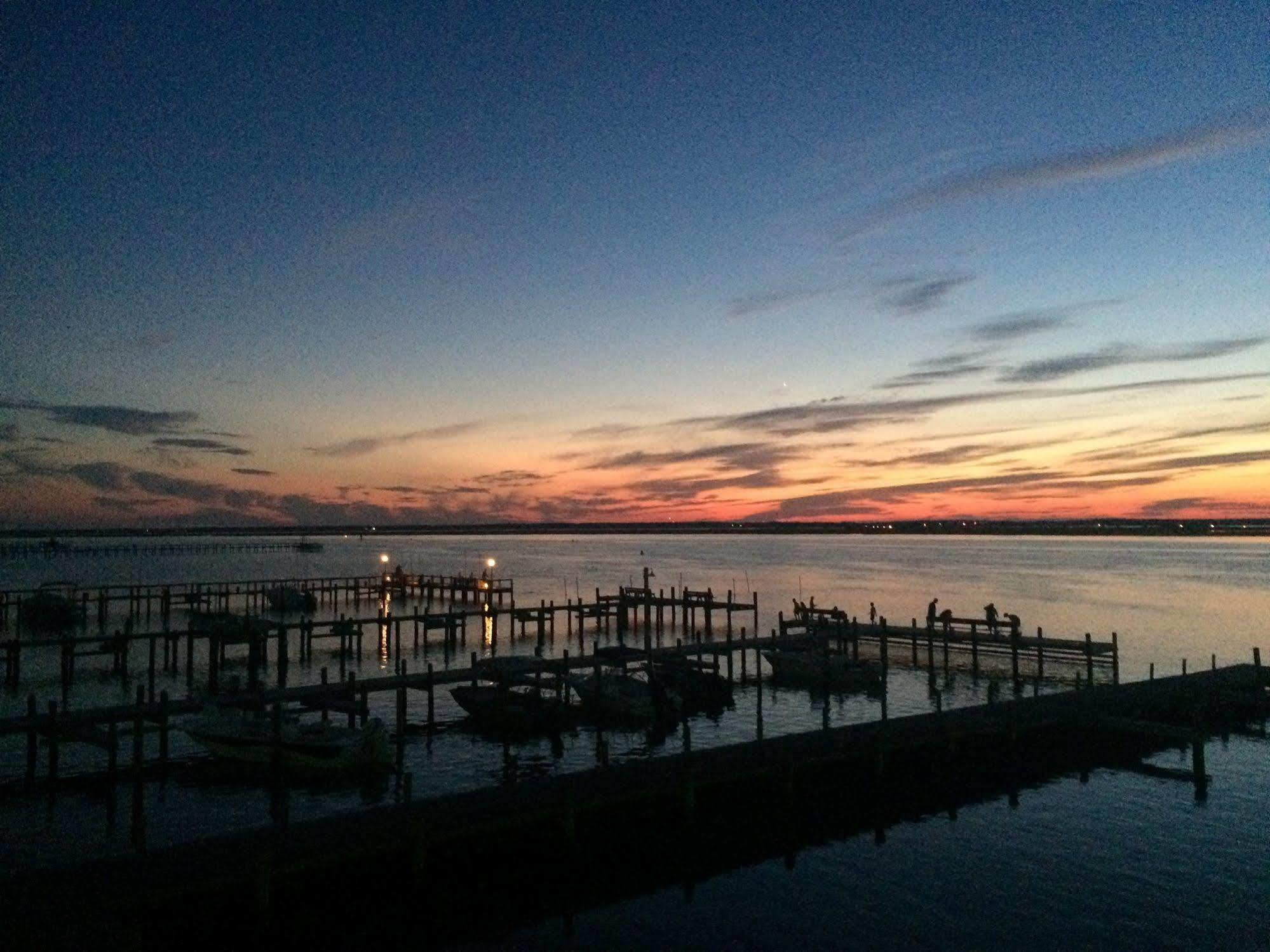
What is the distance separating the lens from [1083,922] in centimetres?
1811

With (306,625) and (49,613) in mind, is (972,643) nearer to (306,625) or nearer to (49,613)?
(306,625)

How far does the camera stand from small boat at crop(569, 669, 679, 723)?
1359 inches

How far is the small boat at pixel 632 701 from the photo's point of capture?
34.5 metres

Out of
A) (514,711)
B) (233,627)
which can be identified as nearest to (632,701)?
(514,711)

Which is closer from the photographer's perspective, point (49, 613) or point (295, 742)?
point (295, 742)

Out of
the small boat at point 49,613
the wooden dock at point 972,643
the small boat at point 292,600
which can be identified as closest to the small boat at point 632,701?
the wooden dock at point 972,643

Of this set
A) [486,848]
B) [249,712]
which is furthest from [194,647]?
[486,848]

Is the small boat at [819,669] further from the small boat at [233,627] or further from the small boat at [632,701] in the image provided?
the small boat at [233,627]

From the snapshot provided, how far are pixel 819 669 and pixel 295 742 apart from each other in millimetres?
25018

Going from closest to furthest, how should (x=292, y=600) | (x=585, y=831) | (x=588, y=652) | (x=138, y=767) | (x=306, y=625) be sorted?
(x=585, y=831) → (x=138, y=767) → (x=306, y=625) → (x=588, y=652) → (x=292, y=600)

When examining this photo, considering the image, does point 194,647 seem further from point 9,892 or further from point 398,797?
point 9,892

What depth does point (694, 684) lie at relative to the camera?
3822cm

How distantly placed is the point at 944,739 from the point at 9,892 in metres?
23.2

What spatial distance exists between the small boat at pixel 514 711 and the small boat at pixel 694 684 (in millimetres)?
5478
